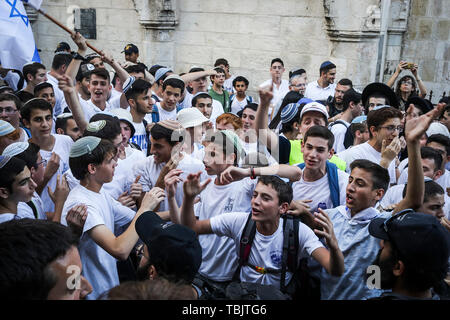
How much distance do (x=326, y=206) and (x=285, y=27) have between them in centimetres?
738

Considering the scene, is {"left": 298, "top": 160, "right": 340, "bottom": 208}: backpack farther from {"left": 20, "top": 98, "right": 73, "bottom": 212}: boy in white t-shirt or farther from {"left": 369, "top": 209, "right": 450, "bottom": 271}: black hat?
{"left": 20, "top": 98, "right": 73, "bottom": 212}: boy in white t-shirt

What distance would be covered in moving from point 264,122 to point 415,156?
144 cm

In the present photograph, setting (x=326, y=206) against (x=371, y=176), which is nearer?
(x=371, y=176)

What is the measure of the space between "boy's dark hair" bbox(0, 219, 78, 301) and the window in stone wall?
456 inches

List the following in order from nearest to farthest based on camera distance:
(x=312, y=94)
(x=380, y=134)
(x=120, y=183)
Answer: (x=120, y=183)
(x=380, y=134)
(x=312, y=94)


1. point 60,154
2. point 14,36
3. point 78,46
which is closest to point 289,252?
point 60,154

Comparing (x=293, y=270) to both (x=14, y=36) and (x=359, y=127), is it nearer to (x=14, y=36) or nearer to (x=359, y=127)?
(x=359, y=127)

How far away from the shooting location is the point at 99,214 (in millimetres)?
2869

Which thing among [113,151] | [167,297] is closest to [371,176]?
[113,151]

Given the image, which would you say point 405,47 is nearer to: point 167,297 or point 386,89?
point 386,89

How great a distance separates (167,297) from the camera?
1.46 meters

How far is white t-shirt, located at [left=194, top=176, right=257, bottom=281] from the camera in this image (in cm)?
321

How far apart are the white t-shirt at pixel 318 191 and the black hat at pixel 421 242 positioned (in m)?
1.29
